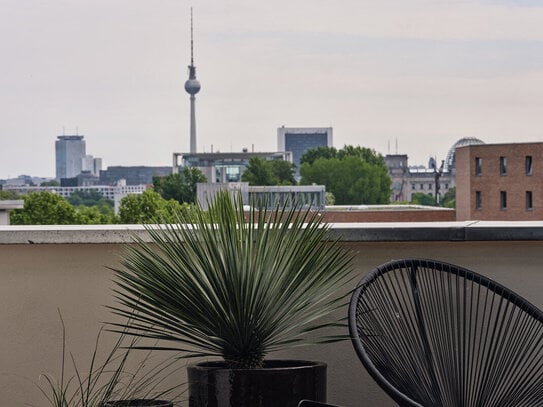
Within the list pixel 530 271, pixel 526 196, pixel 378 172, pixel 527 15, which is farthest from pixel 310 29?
pixel 530 271

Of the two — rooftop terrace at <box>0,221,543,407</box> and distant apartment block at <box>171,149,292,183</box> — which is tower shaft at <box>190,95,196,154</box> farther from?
rooftop terrace at <box>0,221,543,407</box>

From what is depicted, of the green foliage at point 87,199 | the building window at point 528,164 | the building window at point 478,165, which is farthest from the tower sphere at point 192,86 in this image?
the building window at point 528,164

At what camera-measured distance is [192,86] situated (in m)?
170

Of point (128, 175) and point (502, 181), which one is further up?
point (128, 175)

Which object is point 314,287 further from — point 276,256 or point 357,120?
point 357,120

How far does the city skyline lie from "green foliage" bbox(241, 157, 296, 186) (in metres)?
17.2

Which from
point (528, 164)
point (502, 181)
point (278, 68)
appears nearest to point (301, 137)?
point (278, 68)

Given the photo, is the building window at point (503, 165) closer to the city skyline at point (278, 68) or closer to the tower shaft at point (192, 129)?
the city skyline at point (278, 68)

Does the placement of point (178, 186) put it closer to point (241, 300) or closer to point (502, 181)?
point (502, 181)

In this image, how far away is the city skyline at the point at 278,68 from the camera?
12850 cm

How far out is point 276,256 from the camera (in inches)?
143

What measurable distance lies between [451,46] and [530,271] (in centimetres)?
14277

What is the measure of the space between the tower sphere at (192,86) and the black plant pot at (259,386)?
551ft

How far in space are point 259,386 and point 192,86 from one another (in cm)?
16830
